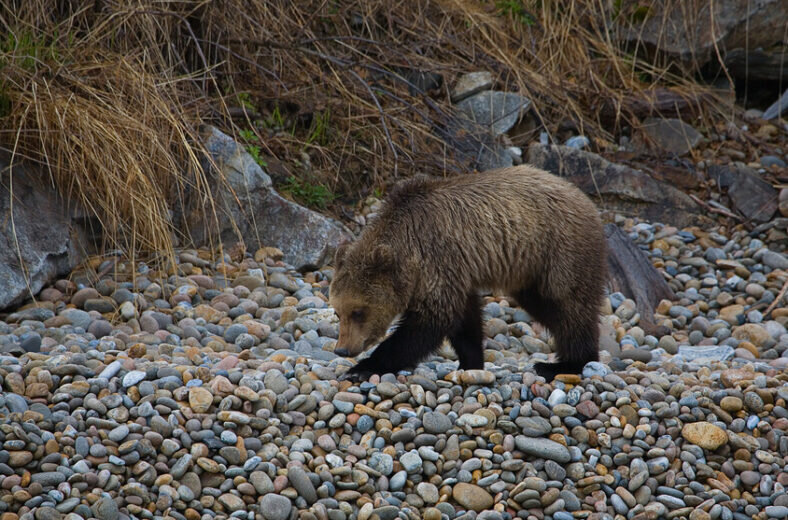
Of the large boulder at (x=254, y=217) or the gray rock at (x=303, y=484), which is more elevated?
the large boulder at (x=254, y=217)

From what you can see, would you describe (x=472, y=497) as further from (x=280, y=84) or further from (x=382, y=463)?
(x=280, y=84)

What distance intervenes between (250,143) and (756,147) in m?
4.98

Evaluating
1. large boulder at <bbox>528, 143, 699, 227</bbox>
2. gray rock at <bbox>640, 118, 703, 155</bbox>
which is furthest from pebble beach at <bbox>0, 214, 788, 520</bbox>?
gray rock at <bbox>640, 118, 703, 155</bbox>

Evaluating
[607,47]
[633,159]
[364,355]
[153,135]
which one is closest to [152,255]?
[153,135]

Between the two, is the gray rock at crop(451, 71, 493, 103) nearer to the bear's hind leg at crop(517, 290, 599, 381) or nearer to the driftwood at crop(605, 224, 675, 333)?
the driftwood at crop(605, 224, 675, 333)

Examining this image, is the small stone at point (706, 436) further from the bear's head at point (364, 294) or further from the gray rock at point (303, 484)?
the gray rock at point (303, 484)

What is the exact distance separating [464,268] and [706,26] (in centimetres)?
588

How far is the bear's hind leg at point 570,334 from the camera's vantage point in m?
4.84

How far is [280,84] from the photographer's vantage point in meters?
7.83

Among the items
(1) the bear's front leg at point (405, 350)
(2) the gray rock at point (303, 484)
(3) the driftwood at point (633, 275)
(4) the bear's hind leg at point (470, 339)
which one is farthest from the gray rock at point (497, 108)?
(2) the gray rock at point (303, 484)

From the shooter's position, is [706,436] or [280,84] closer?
[706,436]

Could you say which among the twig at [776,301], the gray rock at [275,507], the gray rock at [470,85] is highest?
the gray rock at [470,85]

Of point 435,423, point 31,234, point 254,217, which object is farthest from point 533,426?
point 31,234

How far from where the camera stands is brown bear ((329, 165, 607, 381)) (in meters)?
4.63
